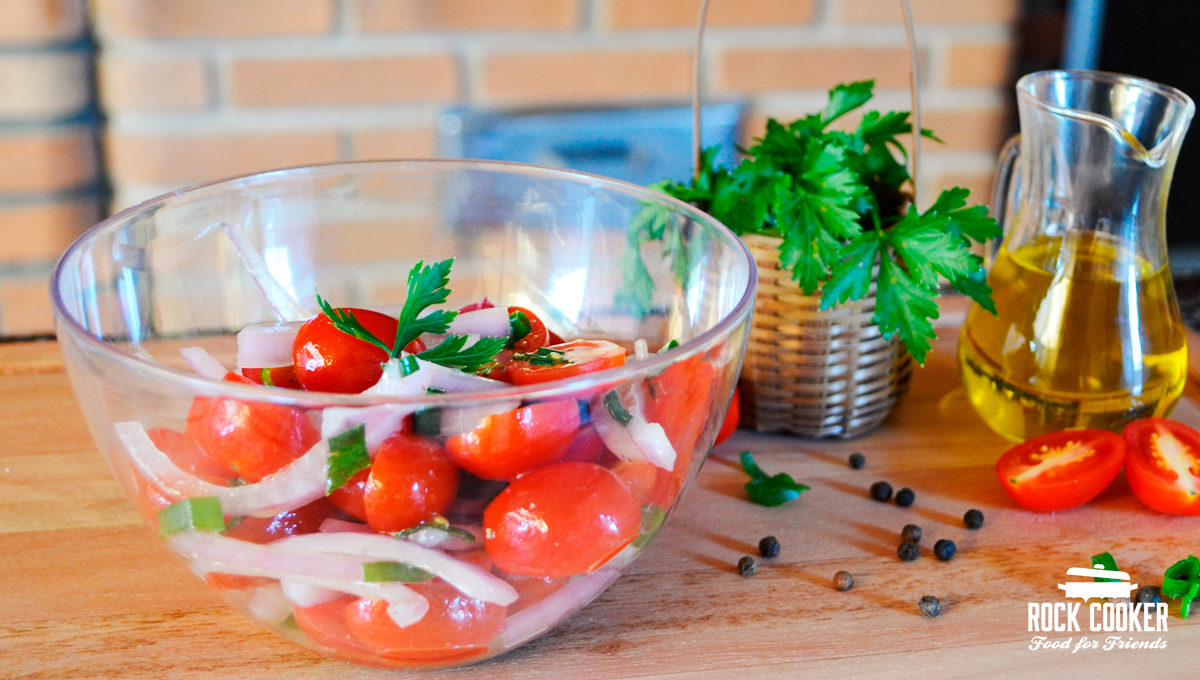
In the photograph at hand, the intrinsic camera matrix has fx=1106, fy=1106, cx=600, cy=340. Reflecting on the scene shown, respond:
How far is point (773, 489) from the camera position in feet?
2.66

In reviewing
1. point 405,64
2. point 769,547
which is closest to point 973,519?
point 769,547

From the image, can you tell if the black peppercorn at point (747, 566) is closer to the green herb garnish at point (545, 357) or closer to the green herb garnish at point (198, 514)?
the green herb garnish at point (545, 357)

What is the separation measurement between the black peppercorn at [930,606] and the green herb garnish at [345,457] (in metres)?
0.37

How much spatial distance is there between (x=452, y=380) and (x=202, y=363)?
0.20m

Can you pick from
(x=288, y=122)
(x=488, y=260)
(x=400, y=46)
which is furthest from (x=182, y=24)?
(x=488, y=260)

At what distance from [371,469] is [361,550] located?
0.04 m

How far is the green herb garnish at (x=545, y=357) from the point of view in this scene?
2.19 feet

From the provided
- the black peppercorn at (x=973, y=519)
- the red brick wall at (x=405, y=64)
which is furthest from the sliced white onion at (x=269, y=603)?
the red brick wall at (x=405, y=64)

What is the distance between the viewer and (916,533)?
2.48ft

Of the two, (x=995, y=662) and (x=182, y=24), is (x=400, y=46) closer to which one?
(x=182, y=24)

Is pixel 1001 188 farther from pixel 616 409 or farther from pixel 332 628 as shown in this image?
pixel 332 628

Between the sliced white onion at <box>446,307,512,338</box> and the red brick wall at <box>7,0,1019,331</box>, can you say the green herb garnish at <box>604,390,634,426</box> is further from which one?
the red brick wall at <box>7,0,1019,331</box>

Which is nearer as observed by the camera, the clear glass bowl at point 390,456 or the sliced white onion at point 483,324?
the clear glass bowl at point 390,456

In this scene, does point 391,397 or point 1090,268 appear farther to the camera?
point 1090,268
